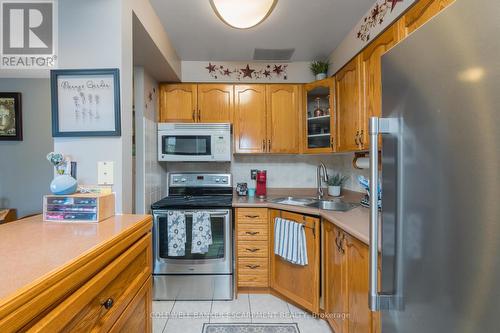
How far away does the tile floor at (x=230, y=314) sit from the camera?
188 centimetres

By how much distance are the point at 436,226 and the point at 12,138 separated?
286 cm

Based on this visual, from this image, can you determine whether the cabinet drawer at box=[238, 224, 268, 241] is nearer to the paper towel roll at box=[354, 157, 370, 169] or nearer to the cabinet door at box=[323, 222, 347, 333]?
the cabinet door at box=[323, 222, 347, 333]

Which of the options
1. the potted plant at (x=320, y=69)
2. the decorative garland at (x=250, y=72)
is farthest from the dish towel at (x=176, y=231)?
the potted plant at (x=320, y=69)

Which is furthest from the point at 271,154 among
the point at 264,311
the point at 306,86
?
the point at 264,311

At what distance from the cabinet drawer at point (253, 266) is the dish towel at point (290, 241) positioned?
8.9 inches

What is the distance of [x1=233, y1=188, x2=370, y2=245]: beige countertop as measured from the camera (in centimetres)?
135

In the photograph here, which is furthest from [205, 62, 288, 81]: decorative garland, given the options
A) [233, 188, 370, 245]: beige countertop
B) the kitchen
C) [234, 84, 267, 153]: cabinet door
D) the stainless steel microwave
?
[233, 188, 370, 245]: beige countertop

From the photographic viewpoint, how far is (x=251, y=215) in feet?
7.57

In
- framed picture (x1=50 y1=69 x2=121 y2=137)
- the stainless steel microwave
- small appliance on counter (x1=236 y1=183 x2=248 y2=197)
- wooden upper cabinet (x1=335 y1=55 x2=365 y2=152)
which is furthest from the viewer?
small appliance on counter (x1=236 y1=183 x2=248 y2=197)

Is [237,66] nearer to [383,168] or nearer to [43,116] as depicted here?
[43,116]

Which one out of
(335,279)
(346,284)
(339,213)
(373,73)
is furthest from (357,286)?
(373,73)

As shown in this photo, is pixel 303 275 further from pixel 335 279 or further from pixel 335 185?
pixel 335 185

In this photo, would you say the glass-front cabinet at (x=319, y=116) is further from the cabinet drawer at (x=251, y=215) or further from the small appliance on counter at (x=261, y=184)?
the cabinet drawer at (x=251, y=215)

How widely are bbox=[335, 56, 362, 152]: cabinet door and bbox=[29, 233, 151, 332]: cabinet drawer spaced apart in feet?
5.48
